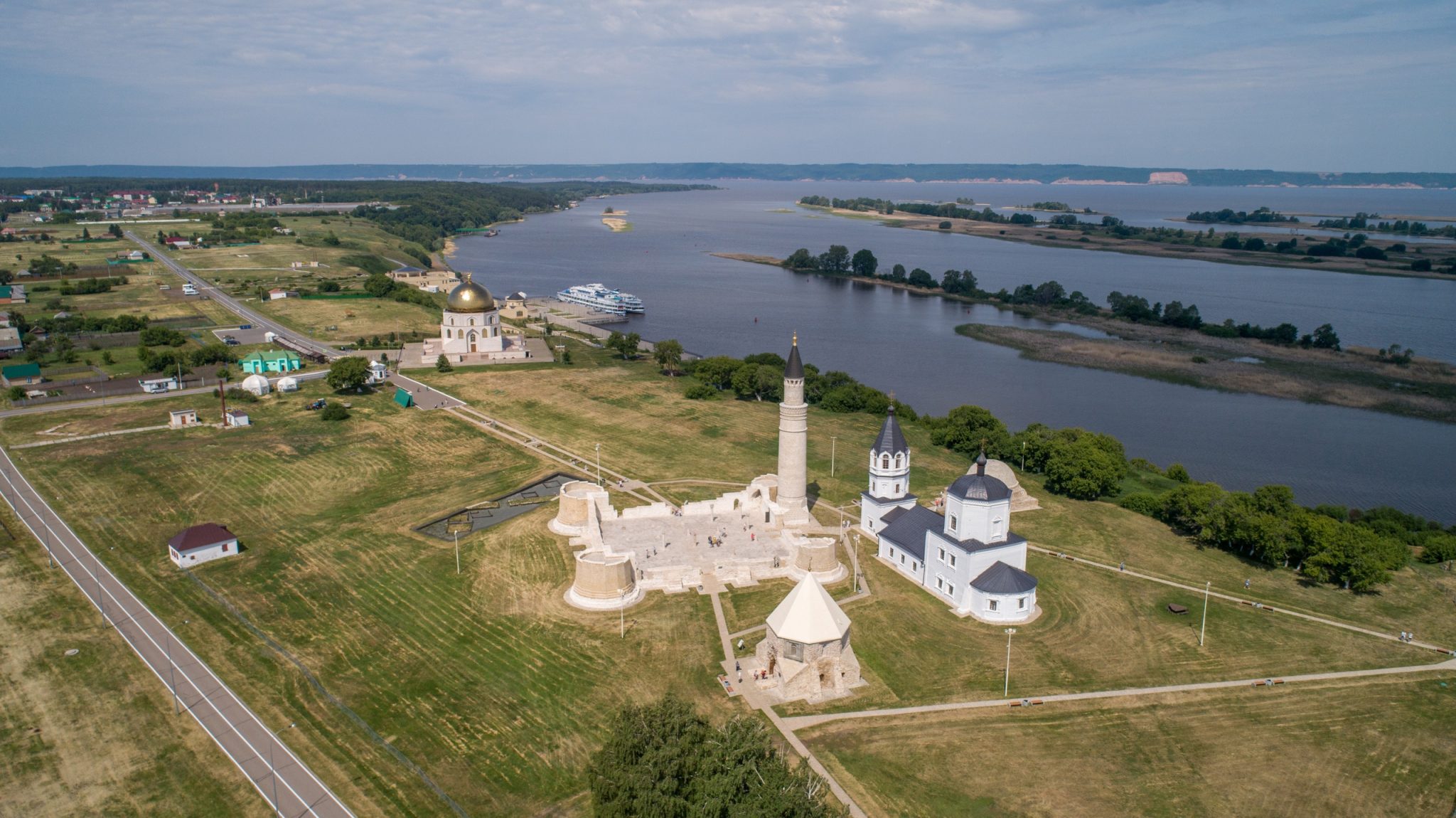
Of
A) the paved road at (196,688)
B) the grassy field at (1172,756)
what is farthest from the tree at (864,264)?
the paved road at (196,688)

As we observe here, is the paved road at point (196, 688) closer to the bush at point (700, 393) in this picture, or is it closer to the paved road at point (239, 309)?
the bush at point (700, 393)

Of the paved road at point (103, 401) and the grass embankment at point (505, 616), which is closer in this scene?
the grass embankment at point (505, 616)

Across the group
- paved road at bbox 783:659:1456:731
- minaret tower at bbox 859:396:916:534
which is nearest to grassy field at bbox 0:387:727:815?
paved road at bbox 783:659:1456:731

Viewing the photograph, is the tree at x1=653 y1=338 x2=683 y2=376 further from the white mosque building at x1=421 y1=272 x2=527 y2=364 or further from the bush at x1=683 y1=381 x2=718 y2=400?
the white mosque building at x1=421 y1=272 x2=527 y2=364

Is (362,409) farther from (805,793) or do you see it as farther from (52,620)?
(805,793)

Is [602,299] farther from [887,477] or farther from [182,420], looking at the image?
[887,477]

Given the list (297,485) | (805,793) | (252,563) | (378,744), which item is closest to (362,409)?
(297,485)
